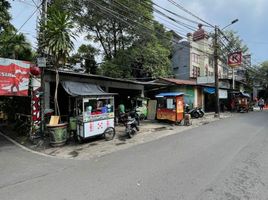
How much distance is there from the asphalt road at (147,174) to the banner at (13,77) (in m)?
2.72

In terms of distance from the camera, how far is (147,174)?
22.1 feet

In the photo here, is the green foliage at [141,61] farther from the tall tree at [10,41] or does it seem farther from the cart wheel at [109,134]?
the cart wheel at [109,134]

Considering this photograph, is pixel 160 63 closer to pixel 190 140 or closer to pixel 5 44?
pixel 5 44

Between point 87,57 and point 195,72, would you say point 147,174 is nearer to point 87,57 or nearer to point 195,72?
point 87,57

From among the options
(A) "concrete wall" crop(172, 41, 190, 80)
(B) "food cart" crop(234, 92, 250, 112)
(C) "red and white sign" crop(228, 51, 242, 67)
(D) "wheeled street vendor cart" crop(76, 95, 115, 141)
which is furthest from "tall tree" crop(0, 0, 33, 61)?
(A) "concrete wall" crop(172, 41, 190, 80)

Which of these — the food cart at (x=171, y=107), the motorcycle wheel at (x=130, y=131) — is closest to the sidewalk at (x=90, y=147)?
the motorcycle wheel at (x=130, y=131)

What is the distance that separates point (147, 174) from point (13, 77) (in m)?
8.06

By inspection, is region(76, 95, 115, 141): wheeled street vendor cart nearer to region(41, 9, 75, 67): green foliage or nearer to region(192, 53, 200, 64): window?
region(41, 9, 75, 67): green foliage

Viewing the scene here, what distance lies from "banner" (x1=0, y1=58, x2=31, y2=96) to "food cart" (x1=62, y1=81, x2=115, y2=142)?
227 centimetres

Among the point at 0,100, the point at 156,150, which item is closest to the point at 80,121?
the point at 156,150

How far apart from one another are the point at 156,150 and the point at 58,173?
3.99 metres

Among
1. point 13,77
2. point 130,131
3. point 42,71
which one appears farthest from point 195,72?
point 13,77

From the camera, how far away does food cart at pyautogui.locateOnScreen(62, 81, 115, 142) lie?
1185cm

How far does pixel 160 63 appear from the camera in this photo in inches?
1176
